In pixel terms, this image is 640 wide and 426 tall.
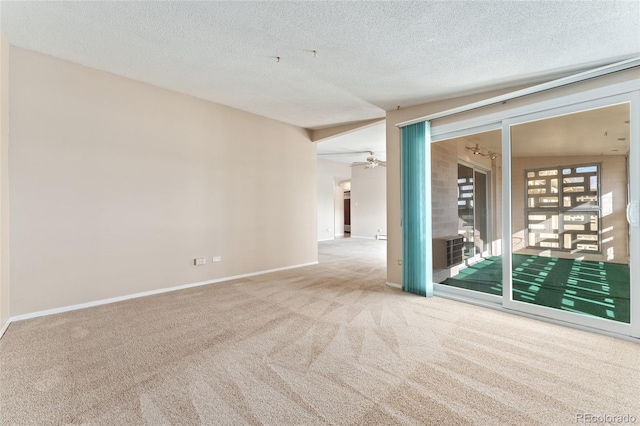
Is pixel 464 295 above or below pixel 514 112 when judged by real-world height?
below

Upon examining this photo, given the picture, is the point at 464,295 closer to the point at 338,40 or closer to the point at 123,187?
the point at 338,40

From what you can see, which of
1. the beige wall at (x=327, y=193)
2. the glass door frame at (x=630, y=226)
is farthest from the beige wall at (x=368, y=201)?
the glass door frame at (x=630, y=226)

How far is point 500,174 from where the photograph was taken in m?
3.64

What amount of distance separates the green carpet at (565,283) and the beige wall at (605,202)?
126 mm

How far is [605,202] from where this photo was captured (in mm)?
3133

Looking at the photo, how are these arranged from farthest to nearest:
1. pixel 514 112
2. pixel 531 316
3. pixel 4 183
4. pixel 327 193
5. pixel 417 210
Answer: pixel 327 193, pixel 417 210, pixel 514 112, pixel 531 316, pixel 4 183

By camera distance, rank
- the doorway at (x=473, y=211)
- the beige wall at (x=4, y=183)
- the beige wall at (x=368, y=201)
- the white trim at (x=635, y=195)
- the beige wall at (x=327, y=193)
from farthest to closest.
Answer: the beige wall at (x=368, y=201) → the beige wall at (x=327, y=193) → the doorway at (x=473, y=211) → the beige wall at (x=4, y=183) → the white trim at (x=635, y=195)

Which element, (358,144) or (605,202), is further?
(358,144)

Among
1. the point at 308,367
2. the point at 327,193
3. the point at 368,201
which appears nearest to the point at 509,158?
the point at 308,367

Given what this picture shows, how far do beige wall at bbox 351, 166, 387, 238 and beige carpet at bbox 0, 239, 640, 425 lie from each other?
8.62 m

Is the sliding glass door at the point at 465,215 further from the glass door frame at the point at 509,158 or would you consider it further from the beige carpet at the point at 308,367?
the beige carpet at the point at 308,367

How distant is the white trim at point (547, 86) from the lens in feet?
8.71

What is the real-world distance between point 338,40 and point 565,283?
4.22 metres

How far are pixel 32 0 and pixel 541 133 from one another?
537 cm
